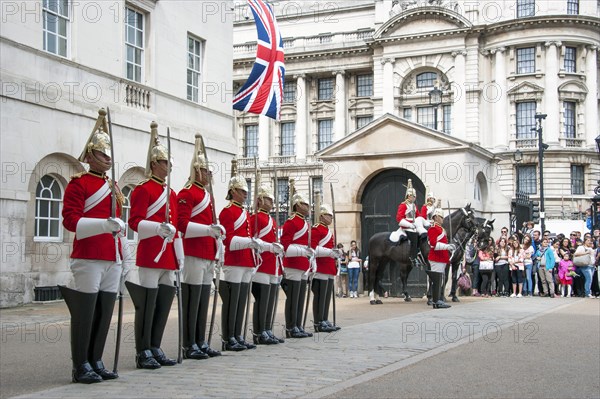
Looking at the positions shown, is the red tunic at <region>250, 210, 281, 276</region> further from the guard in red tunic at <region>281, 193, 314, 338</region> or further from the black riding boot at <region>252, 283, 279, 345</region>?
the guard in red tunic at <region>281, 193, 314, 338</region>

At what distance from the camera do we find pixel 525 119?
190 feet

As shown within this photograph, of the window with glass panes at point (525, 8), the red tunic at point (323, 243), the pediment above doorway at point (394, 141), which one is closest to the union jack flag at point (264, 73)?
the pediment above doorway at point (394, 141)

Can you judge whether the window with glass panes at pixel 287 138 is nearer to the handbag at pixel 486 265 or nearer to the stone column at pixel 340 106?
the stone column at pixel 340 106

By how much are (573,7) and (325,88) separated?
65.8 ft

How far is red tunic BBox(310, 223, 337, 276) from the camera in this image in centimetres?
1152

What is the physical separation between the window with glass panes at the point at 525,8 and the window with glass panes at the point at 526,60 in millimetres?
2442

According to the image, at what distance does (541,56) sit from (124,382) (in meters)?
54.7

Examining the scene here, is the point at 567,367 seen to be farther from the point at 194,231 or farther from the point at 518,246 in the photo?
the point at 518,246

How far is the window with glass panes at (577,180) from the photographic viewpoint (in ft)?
189

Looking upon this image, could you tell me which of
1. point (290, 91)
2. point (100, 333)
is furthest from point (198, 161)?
point (290, 91)

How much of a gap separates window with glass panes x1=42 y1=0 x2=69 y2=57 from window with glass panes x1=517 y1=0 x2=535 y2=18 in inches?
1800

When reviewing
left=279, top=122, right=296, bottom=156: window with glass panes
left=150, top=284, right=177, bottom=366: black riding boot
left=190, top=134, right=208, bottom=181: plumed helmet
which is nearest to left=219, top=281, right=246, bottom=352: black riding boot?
left=150, top=284, right=177, bottom=366: black riding boot

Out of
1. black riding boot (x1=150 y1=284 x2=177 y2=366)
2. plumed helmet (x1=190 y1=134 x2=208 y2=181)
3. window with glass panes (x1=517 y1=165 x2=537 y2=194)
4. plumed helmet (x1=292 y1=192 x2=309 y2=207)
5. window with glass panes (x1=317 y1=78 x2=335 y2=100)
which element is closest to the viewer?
black riding boot (x1=150 y1=284 x2=177 y2=366)

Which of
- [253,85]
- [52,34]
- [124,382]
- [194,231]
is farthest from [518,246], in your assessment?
[124,382]
